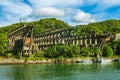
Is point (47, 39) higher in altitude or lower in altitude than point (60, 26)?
lower

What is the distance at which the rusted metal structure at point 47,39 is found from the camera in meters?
Answer: 112

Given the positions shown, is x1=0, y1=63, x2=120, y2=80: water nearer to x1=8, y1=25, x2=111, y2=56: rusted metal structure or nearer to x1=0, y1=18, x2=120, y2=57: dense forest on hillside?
x1=8, y1=25, x2=111, y2=56: rusted metal structure

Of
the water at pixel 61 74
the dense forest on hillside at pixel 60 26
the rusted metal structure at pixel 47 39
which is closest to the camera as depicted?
the water at pixel 61 74

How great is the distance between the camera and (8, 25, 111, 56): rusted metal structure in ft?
366

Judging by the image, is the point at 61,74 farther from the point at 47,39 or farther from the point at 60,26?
the point at 60,26

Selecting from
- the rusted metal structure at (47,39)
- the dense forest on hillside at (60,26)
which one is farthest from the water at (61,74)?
the dense forest on hillside at (60,26)

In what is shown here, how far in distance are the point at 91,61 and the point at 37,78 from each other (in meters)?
44.7

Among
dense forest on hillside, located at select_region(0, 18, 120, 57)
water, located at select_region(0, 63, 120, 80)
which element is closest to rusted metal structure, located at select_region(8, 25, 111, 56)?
dense forest on hillside, located at select_region(0, 18, 120, 57)

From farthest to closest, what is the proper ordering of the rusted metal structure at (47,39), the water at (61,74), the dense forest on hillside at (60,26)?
the dense forest on hillside at (60,26) → the rusted metal structure at (47,39) → the water at (61,74)

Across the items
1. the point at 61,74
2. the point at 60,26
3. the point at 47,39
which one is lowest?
the point at 61,74

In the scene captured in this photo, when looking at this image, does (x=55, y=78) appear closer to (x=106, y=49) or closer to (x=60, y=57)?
(x=60, y=57)

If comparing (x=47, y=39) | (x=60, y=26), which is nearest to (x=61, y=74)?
(x=47, y=39)

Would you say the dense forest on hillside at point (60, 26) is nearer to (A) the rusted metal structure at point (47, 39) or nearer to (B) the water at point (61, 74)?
(A) the rusted metal structure at point (47, 39)

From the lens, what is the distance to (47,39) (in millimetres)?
128125
